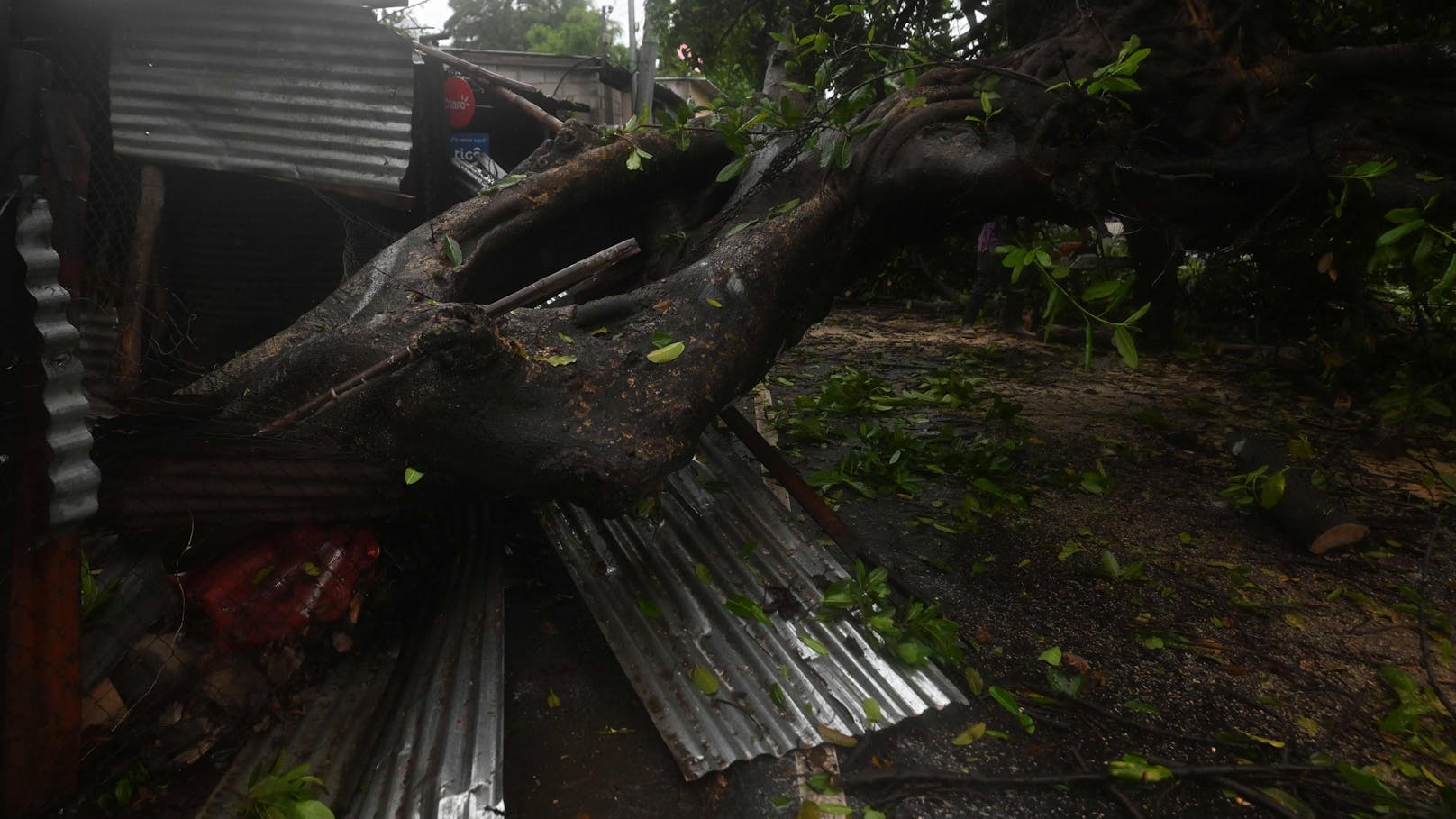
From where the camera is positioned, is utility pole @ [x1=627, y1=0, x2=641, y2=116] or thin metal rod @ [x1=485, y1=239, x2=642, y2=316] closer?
thin metal rod @ [x1=485, y1=239, x2=642, y2=316]

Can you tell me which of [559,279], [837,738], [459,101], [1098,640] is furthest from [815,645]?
[459,101]

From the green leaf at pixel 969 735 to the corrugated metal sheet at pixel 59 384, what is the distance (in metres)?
2.43

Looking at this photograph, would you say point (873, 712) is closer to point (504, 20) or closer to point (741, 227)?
point (741, 227)

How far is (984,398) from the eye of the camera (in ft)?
18.4

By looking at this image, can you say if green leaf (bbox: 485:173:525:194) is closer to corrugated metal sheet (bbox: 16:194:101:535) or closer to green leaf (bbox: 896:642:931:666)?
corrugated metal sheet (bbox: 16:194:101:535)

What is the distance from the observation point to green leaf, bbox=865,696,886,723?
2289 millimetres

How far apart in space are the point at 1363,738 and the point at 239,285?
6.70 metres

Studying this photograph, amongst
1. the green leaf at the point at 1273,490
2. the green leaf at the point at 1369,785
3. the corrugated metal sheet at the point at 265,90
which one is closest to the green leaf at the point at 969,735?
the green leaf at the point at 1369,785

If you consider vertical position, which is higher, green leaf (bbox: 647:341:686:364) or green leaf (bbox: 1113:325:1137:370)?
green leaf (bbox: 1113:325:1137:370)

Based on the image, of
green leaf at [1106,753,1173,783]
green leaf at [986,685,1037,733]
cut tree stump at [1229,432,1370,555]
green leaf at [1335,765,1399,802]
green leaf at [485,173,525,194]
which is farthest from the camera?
green leaf at [485,173,525,194]

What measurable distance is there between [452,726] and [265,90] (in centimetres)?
427

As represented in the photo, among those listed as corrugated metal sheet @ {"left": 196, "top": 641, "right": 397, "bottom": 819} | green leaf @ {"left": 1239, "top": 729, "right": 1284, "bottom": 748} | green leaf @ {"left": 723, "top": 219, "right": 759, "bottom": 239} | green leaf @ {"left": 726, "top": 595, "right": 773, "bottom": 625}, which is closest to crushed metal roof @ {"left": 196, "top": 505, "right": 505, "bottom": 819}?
corrugated metal sheet @ {"left": 196, "top": 641, "right": 397, "bottom": 819}

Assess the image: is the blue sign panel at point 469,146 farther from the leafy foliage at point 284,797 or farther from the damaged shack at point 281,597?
the leafy foliage at point 284,797

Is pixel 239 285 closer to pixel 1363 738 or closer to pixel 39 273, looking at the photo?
pixel 39 273
